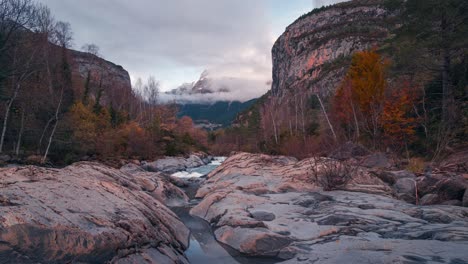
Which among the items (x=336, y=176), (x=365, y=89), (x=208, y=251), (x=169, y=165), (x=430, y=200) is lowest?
(x=169, y=165)

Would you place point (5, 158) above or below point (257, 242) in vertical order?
above

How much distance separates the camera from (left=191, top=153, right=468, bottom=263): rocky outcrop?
5.38 metres

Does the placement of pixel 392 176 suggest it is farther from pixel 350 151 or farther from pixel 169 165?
pixel 169 165

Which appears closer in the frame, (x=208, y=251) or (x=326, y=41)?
(x=208, y=251)

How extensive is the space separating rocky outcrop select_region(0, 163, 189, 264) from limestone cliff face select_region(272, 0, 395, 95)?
7664 centimetres

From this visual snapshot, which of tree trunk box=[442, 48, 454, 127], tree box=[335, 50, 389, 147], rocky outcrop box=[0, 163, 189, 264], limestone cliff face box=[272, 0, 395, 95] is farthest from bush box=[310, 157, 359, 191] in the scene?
limestone cliff face box=[272, 0, 395, 95]

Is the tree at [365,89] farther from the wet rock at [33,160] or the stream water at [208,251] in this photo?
the wet rock at [33,160]

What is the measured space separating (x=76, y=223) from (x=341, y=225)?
18.0 feet

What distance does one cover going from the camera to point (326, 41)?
106 m

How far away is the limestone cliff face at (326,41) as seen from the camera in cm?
8856

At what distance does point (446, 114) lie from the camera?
17.1m

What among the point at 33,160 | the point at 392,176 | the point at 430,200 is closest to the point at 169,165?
the point at 33,160

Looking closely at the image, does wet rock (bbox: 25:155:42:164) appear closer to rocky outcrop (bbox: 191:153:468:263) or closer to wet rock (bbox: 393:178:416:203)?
rocky outcrop (bbox: 191:153:468:263)

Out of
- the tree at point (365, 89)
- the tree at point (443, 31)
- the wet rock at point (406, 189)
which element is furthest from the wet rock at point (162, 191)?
the tree at point (365, 89)
